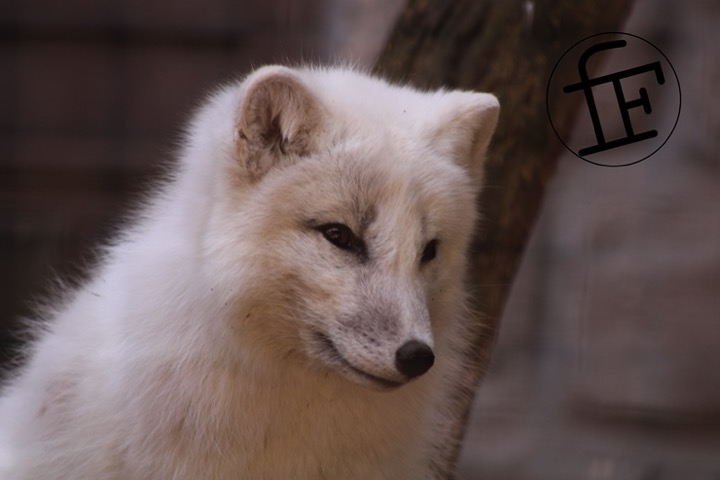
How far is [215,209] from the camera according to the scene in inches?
83.7

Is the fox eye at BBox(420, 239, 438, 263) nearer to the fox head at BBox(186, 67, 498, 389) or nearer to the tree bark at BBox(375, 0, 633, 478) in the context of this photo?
the fox head at BBox(186, 67, 498, 389)

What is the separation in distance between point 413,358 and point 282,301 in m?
0.31

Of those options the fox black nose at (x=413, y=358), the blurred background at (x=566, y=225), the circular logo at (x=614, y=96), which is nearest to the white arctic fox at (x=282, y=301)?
the fox black nose at (x=413, y=358)

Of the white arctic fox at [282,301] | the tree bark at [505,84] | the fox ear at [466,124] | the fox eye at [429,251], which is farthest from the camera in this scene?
the tree bark at [505,84]

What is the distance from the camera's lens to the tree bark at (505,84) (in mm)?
2756

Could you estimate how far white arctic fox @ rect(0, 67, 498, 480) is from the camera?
6.61ft

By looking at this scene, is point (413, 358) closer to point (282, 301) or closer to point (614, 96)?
point (282, 301)

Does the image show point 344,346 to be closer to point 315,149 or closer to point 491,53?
point 315,149

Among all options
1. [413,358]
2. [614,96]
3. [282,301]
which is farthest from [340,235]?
[614,96]

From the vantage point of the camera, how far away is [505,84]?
2.76 meters

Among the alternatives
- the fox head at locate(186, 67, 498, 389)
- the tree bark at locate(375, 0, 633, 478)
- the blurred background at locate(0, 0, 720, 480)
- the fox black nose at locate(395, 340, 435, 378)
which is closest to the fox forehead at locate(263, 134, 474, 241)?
the fox head at locate(186, 67, 498, 389)

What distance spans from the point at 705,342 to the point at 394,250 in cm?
276

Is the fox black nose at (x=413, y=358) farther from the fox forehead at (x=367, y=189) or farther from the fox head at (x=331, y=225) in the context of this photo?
the fox forehead at (x=367, y=189)

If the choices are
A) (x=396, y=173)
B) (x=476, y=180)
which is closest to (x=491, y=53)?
(x=476, y=180)
